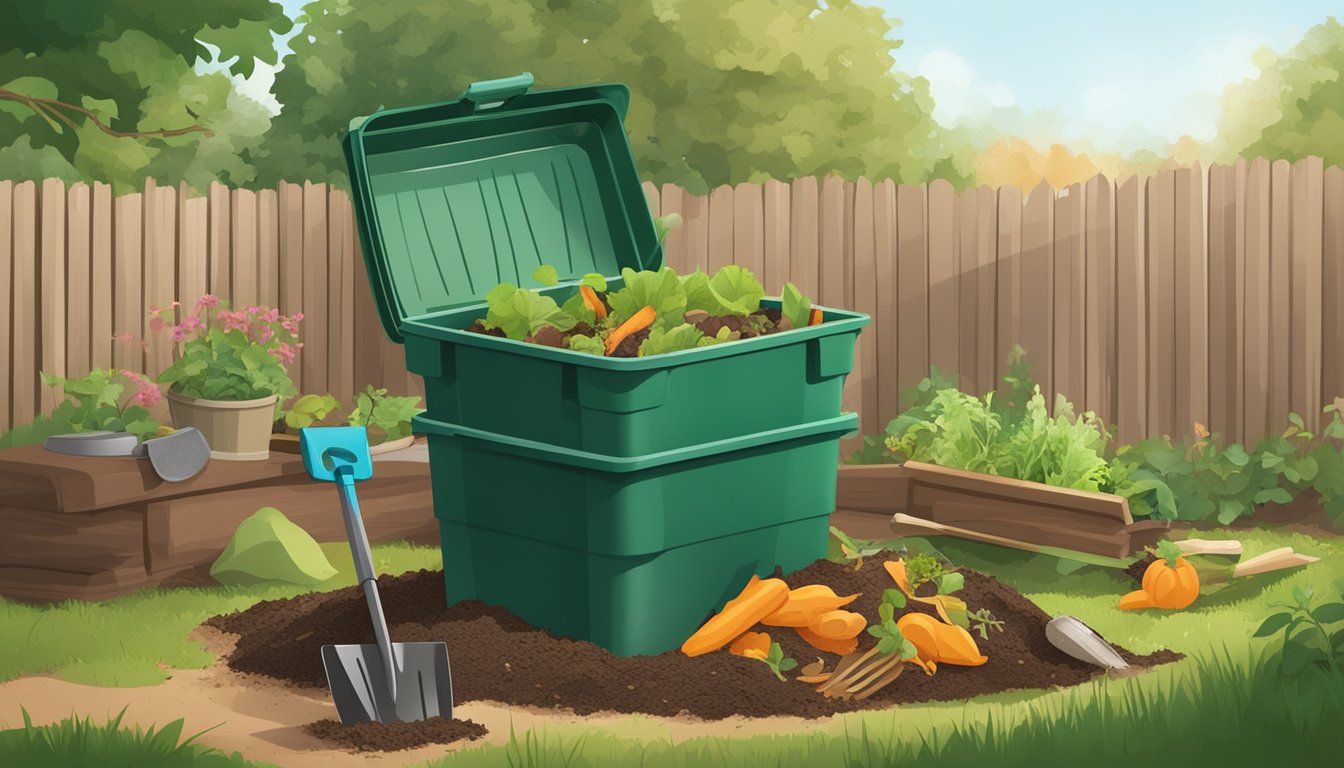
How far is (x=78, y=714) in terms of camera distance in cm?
573

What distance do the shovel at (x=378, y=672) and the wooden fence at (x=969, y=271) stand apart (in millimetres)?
4243

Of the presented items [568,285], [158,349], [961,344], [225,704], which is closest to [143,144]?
[158,349]

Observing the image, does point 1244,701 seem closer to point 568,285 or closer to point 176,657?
point 568,285

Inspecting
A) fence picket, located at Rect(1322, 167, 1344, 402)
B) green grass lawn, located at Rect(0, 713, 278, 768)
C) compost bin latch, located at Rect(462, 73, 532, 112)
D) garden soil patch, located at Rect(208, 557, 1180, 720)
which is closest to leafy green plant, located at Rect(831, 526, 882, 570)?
garden soil patch, located at Rect(208, 557, 1180, 720)

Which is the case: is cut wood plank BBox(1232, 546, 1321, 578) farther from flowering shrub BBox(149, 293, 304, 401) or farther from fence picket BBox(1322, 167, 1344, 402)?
flowering shrub BBox(149, 293, 304, 401)

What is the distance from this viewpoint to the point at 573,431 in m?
5.92

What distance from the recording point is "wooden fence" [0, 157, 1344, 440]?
941 centimetres

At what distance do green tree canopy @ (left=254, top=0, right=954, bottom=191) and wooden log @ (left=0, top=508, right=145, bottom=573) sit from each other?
8.61 m

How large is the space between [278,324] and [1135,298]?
4299 mm

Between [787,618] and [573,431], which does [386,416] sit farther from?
[787,618]

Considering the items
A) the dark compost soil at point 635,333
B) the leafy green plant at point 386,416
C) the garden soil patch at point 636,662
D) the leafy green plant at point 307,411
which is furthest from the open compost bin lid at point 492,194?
the leafy green plant at point 307,411

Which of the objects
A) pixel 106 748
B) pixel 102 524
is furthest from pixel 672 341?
pixel 102 524

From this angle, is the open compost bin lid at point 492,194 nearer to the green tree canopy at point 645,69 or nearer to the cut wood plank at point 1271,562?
the cut wood plank at point 1271,562

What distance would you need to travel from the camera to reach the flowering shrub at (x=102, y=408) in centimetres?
814
